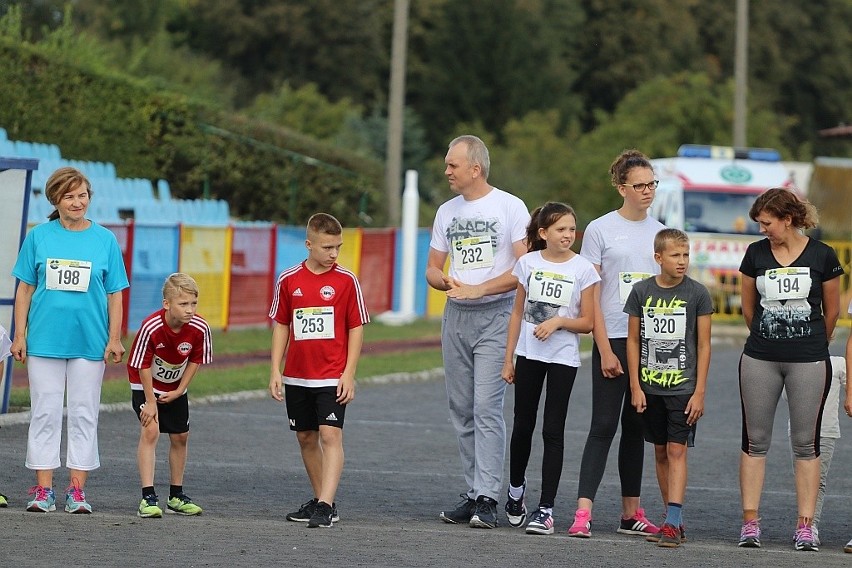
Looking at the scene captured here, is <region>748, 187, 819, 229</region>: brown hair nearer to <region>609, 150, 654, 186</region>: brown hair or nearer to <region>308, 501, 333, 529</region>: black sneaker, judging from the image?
<region>609, 150, 654, 186</region>: brown hair

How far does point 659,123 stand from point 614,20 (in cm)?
2184

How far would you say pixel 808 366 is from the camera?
8602 millimetres

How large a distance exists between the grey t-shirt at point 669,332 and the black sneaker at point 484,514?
1099 millimetres

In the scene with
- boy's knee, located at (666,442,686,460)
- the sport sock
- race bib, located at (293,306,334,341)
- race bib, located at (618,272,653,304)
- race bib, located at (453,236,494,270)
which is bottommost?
the sport sock

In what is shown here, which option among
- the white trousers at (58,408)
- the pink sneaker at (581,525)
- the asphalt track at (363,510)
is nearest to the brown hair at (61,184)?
the white trousers at (58,408)

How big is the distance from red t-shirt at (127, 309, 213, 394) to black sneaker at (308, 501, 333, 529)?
1.02 meters

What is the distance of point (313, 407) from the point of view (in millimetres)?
9047

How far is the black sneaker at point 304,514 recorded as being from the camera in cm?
895

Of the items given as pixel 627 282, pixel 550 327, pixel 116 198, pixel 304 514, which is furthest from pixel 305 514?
pixel 116 198

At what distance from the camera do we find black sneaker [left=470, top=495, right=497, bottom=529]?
899cm

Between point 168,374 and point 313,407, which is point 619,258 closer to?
point 313,407

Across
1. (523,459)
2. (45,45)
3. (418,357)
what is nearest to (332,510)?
(523,459)

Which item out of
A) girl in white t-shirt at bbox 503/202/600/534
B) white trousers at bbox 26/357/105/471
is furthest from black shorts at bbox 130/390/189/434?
girl in white t-shirt at bbox 503/202/600/534

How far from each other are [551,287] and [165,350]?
82.5 inches
